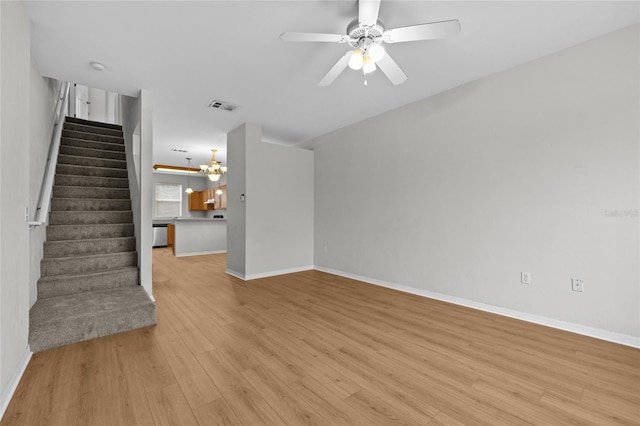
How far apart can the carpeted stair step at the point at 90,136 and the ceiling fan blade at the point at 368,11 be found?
5313 mm

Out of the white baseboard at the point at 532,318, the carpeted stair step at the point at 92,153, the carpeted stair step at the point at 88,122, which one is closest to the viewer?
the white baseboard at the point at 532,318

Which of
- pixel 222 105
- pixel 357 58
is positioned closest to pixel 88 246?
pixel 222 105

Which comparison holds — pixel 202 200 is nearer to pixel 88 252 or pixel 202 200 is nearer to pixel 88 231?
pixel 88 231

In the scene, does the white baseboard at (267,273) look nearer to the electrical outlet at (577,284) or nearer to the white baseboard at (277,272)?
the white baseboard at (277,272)

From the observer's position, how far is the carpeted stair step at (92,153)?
4.55 metres

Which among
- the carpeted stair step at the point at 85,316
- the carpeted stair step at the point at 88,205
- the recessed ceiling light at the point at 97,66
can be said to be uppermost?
the recessed ceiling light at the point at 97,66

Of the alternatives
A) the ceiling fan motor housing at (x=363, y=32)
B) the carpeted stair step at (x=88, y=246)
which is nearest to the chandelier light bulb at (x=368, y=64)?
the ceiling fan motor housing at (x=363, y=32)

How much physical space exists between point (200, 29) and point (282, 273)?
399cm

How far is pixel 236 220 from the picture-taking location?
5.16m

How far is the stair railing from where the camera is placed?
9.16 ft

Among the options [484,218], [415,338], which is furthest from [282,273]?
[484,218]

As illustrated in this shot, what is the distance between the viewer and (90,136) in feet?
16.5

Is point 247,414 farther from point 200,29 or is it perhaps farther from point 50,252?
point 50,252

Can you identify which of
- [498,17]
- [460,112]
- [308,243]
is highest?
[498,17]
